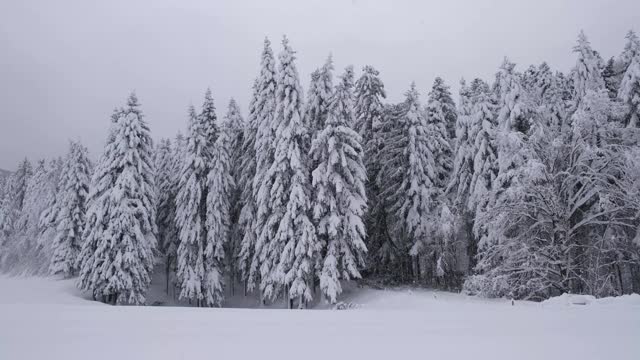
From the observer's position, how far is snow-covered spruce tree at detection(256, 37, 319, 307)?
92.1 ft

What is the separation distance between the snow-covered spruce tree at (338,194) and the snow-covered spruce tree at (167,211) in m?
16.8

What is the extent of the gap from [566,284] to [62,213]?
40.5 m

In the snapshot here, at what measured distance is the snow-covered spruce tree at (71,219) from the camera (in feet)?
132

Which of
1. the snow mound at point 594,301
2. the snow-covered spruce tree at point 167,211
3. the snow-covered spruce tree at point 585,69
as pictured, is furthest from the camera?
the snow-covered spruce tree at point 167,211

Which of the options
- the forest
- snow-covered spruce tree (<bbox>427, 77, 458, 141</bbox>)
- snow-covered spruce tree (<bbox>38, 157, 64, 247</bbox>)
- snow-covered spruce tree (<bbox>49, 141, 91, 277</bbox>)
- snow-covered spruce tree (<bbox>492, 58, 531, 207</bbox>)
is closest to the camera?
the forest

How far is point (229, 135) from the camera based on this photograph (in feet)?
127

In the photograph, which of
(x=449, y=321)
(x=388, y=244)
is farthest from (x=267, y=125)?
(x=449, y=321)

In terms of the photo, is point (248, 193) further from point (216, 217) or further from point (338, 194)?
point (338, 194)

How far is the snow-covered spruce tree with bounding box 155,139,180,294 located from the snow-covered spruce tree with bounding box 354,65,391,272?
17.4 m

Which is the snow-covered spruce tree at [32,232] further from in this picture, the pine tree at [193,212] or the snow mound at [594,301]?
the snow mound at [594,301]

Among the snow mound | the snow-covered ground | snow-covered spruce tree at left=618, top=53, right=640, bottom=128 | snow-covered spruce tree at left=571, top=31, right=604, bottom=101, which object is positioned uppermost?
snow-covered spruce tree at left=571, top=31, right=604, bottom=101

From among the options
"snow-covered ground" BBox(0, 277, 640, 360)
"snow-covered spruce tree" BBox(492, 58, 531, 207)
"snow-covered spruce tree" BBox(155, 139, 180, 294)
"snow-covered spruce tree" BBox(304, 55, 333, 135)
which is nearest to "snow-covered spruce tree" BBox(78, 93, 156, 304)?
"snow-covered spruce tree" BBox(155, 139, 180, 294)

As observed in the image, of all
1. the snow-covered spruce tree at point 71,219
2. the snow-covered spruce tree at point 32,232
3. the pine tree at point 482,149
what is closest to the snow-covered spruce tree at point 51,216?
the snow-covered spruce tree at point 32,232

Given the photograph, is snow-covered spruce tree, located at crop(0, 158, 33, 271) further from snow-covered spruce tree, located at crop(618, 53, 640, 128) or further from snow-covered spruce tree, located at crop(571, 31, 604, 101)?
snow-covered spruce tree, located at crop(618, 53, 640, 128)
